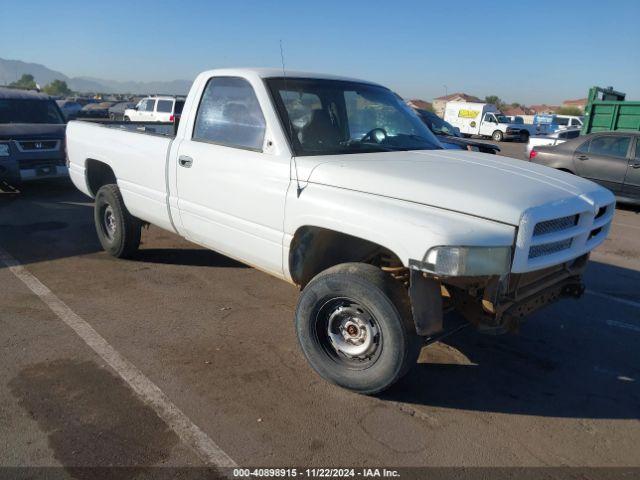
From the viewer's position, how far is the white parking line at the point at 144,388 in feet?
9.07

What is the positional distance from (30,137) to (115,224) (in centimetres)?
488

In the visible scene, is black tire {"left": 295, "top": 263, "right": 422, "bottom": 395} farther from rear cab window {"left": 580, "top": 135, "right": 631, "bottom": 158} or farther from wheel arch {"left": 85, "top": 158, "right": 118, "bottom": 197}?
rear cab window {"left": 580, "top": 135, "right": 631, "bottom": 158}

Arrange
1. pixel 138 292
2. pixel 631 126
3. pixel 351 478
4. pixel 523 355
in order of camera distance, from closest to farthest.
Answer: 1. pixel 351 478
2. pixel 523 355
3. pixel 138 292
4. pixel 631 126

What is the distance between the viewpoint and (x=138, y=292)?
16.2ft

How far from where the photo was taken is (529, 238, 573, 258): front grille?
292cm

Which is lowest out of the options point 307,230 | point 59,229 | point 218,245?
point 59,229

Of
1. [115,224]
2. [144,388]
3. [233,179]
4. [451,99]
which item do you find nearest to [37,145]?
[115,224]

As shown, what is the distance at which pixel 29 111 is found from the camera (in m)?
10.2

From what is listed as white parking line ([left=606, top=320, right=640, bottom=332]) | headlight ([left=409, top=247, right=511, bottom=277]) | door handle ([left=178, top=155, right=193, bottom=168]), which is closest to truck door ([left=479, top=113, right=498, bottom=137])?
white parking line ([left=606, top=320, right=640, bottom=332])

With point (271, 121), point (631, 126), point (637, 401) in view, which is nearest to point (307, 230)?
point (271, 121)

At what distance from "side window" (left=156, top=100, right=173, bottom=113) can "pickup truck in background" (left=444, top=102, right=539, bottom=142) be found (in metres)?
20.1

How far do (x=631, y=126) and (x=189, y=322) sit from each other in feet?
43.2

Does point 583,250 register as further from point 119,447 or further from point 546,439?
point 119,447

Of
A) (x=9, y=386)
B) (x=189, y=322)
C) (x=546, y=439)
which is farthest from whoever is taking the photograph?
(x=189, y=322)
